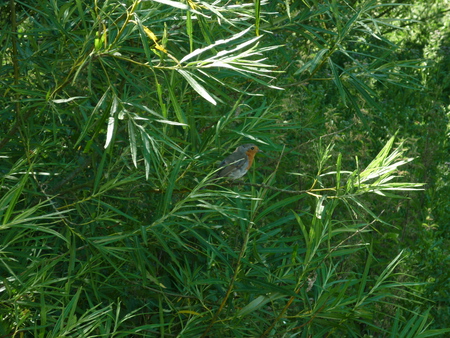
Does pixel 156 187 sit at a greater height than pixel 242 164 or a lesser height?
greater

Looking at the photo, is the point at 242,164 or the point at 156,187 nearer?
the point at 156,187

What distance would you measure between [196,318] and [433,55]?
191 inches

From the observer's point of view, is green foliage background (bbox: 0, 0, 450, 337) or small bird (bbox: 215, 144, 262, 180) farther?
small bird (bbox: 215, 144, 262, 180)

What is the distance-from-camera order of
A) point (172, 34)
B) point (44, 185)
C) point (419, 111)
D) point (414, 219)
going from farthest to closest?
point (419, 111) → point (414, 219) → point (44, 185) → point (172, 34)

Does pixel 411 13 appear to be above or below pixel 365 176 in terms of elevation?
below

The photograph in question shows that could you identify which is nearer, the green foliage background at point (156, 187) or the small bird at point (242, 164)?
the green foliage background at point (156, 187)

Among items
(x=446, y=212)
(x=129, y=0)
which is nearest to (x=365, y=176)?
A: (x=129, y=0)

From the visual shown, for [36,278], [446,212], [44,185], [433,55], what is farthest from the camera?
[433,55]

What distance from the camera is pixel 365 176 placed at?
2.38 metres

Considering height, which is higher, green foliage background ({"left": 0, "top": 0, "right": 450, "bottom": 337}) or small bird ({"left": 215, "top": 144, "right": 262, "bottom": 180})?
green foliage background ({"left": 0, "top": 0, "right": 450, "bottom": 337})

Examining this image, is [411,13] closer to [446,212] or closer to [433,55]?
[433,55]

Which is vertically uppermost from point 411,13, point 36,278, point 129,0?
point 129,0

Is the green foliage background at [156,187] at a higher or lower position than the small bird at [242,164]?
higher

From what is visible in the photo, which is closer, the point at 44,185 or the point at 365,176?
the point at 365,176
